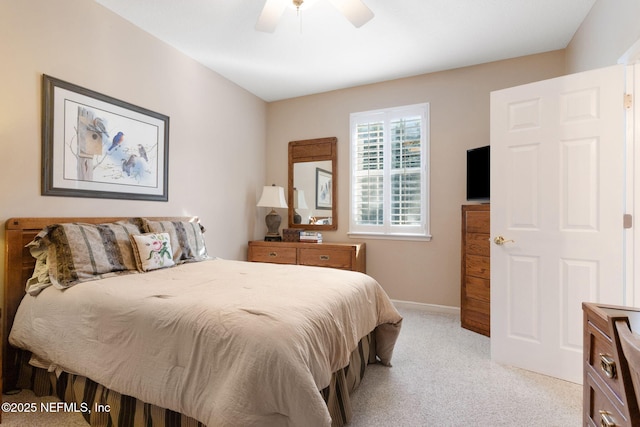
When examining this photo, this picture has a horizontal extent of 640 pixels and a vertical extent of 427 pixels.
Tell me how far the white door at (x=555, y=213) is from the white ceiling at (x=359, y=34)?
846 mm

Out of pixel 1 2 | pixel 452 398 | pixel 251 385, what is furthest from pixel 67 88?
pixel 452 398

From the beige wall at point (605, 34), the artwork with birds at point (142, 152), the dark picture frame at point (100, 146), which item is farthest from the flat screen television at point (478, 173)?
the artwork with birds at point (142, 152)

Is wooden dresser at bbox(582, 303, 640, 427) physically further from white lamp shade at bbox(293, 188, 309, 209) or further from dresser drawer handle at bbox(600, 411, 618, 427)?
white lamp shade at bbox(293, 188, 309, 209)

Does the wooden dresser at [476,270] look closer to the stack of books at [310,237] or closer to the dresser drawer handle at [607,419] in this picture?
the stack of books at [310,237]

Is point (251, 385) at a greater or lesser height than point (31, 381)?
greater

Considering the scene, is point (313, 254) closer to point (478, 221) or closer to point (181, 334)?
point (478, 221)

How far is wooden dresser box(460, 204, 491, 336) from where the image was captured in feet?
9.37

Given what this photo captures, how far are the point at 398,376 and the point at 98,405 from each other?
68.8 inches

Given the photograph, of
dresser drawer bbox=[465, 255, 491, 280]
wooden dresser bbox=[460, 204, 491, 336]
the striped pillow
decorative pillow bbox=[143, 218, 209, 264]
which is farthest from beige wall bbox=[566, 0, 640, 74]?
the striped pillow

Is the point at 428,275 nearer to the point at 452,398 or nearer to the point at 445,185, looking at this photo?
the point at 445,185

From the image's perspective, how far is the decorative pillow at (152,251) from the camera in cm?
222

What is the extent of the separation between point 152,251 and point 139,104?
1362 mm

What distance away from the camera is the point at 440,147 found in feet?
11.7

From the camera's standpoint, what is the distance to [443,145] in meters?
3.56
